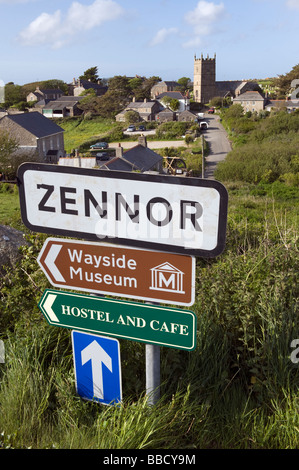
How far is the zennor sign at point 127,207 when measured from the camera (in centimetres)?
218

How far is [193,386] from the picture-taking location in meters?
2.96

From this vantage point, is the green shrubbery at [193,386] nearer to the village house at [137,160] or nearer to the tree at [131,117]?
the village house at [137,160]

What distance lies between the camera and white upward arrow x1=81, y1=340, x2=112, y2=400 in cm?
264

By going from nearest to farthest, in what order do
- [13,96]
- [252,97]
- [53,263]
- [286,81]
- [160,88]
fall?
[53,263] < [252,97] < [13,96] < [286,81] < [160,88]

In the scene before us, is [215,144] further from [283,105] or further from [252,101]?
[252,101]

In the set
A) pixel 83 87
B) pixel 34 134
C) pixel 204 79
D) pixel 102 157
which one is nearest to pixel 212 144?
pixel 102 157

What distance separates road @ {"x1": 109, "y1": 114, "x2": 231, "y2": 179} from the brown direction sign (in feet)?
117

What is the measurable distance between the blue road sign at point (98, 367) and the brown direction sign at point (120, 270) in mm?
336

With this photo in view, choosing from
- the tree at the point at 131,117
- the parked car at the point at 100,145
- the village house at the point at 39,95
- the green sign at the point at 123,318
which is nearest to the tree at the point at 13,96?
the village house at the point at 39,95

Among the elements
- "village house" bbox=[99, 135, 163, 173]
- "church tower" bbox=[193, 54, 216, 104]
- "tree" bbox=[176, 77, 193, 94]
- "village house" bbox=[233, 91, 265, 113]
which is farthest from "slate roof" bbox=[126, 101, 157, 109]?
"tree" bbox=[176, 77, 193, 94]

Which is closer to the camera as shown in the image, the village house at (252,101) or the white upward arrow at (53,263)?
the white upward arrow at (53,263)

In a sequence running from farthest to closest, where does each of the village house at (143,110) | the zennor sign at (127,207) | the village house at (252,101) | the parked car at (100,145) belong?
1. the village house at (252,101)
2. the village house at (143,110)
3. the parked car at (100,145)
4. the zennor sign at (127,207)

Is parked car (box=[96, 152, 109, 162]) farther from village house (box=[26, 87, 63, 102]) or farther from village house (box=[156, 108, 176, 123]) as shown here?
village house (box=[26, 87, 63, 102])

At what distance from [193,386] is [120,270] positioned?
1084 mm
